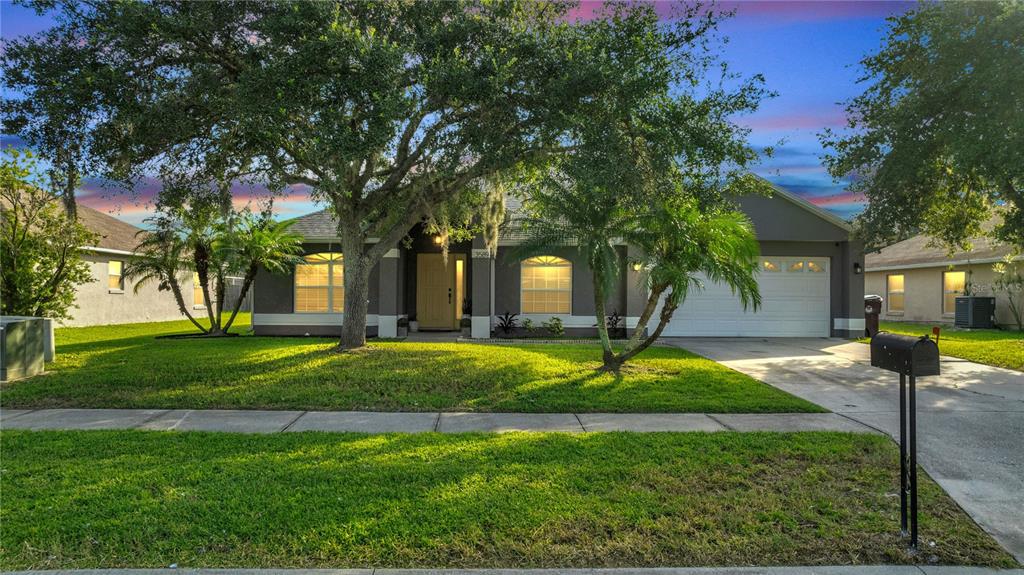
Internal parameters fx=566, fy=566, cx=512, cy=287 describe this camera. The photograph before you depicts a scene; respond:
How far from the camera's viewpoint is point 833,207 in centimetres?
1496

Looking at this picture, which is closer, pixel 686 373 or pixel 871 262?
pixel 686 373

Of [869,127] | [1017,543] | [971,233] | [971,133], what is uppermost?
[869,127]

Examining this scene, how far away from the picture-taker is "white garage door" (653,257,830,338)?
1575cm

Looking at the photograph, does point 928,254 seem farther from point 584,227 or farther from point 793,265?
point 584,227

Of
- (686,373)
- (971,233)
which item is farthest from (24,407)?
(971,233)

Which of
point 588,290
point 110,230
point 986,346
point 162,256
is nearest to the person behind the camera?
point 986,346

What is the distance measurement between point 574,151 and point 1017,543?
6838 millimetres

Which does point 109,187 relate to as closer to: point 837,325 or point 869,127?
point 869,127

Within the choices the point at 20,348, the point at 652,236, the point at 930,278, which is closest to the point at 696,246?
the point at 652,236

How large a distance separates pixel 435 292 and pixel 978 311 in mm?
17981

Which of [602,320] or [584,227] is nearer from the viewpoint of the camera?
[584,227]

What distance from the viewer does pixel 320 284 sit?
1562 cm

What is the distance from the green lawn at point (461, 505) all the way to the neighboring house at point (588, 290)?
960 cm

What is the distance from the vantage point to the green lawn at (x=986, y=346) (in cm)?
1116
